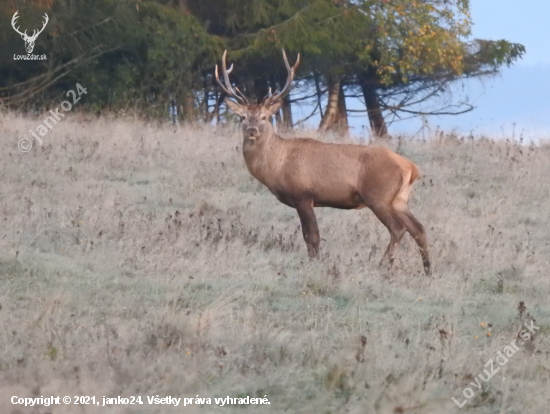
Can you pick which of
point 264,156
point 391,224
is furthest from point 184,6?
point 391,224

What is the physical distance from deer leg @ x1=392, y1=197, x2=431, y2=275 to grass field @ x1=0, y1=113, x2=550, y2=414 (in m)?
0.15

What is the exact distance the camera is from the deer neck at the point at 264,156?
10227 mm

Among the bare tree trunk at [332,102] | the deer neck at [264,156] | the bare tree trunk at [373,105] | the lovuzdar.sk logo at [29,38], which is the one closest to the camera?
the deer neck at [264,156]

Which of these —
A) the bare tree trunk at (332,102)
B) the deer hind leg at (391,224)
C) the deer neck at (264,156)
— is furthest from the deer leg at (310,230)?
the bare tree trunk at (332,102)

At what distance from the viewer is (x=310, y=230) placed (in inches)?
387

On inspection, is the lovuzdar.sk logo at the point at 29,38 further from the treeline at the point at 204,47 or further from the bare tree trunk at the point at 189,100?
the bare tree trunk at the point at 189,100

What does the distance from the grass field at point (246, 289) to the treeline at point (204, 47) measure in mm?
5197

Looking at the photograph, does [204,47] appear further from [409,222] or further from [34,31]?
[409,222]

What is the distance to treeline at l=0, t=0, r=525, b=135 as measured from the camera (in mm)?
19766

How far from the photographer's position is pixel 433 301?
8078 millimetres

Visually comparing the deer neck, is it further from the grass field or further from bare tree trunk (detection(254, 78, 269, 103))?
bare tree trunk (detection(254, 78, 269, 103))

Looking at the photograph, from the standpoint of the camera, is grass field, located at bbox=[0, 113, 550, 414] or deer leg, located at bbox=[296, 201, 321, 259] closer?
grass field, located at bbox=[0, 113, 550, 414]

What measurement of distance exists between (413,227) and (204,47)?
11387 millimetres

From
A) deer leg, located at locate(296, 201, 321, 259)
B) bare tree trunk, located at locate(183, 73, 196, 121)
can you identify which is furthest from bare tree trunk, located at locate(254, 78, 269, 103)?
deer leg, located at locate(296, 201, 321, 259)
